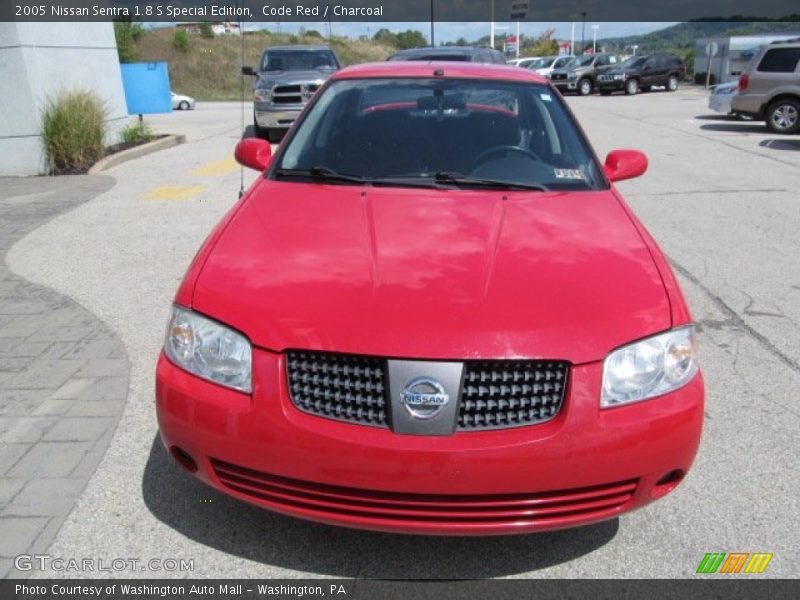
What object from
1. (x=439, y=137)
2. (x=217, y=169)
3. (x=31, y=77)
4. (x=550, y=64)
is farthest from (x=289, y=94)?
(x=550, y=64)

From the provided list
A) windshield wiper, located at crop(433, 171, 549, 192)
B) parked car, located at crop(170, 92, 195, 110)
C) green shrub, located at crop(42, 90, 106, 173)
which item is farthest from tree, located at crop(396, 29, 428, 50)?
windshield wiper, located at crop(433, 171, 549, 192)

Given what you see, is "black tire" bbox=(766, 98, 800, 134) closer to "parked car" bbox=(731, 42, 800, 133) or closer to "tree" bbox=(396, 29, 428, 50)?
"parked car" bbox=(731, 42, 800, 133)

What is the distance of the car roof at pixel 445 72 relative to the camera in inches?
171

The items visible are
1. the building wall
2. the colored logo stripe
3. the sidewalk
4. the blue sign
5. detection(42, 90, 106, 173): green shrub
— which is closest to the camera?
the colored logo stripe

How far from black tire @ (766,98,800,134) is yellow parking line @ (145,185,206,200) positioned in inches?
494

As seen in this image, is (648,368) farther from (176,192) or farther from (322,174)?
(176,192)

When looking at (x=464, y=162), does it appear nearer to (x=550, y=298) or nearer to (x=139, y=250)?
(x=550, y=298)

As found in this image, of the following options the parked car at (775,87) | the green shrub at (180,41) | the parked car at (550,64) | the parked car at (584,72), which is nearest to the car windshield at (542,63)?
the parked car at (550,64)

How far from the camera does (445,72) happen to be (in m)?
4.36

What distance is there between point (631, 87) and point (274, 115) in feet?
74.9

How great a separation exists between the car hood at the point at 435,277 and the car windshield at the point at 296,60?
1309cm

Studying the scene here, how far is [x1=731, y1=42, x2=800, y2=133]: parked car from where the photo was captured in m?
15.8

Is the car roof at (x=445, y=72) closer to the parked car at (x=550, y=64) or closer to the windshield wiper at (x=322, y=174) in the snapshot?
the windshield wiper at (x=322, y=174)

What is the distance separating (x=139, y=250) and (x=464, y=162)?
13.0ft
